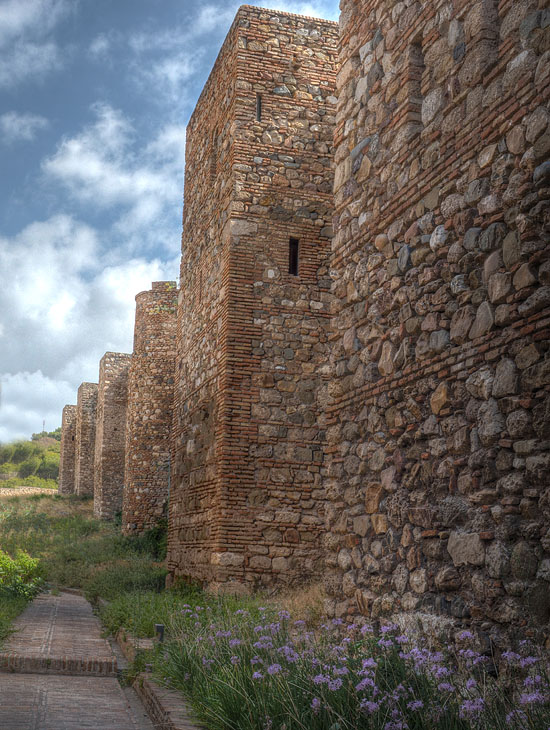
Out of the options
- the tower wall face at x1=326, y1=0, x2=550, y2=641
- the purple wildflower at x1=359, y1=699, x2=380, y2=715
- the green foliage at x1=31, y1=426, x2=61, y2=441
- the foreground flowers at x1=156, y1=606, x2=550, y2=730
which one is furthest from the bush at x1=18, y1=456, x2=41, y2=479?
the purple wildflower at x1=359, y1=699, x2=380, y2=715

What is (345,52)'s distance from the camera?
25.2 feet

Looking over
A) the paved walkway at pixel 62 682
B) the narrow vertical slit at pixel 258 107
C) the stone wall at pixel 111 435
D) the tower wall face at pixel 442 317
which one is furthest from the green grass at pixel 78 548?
the narrow vertical slit at pixel 258 107

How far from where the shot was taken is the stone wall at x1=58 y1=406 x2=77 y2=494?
118 feet

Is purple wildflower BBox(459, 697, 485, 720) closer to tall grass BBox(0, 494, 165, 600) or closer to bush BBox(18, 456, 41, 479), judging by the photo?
tall grass BBox(0, 494, 165, 600)

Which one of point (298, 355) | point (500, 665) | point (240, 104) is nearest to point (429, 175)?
point (500, 665)

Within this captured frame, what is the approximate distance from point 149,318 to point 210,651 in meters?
17.3

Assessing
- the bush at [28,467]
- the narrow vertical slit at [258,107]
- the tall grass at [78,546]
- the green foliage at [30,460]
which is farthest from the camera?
the bush at [28,467]

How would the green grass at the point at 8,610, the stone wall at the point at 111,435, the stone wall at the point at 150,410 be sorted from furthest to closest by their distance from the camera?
1. the stone wall at the point at 111,435
2. the stone wall at the point at 150,410
3. the green grass at the point at 8,610

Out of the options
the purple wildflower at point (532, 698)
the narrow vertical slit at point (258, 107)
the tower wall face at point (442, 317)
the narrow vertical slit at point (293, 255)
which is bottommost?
the purple wildflower at point (532, 698)

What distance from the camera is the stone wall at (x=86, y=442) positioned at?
3259cm

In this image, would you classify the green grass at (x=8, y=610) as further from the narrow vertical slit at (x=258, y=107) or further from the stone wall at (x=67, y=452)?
the stone wall at (x=67, y=452)

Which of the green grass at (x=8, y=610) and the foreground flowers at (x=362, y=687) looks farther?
the green grass at (x=8, y=610)

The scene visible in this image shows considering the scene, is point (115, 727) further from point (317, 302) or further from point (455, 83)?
point (317, 302)

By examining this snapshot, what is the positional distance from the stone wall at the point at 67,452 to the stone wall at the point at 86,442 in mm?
2398
